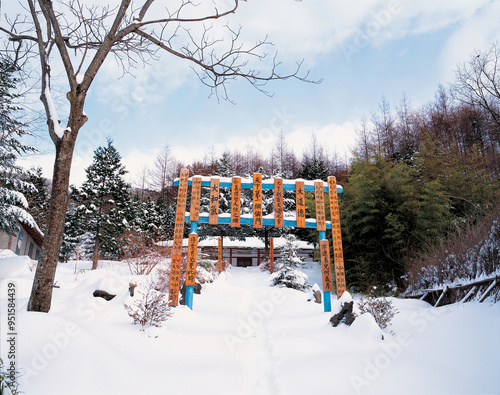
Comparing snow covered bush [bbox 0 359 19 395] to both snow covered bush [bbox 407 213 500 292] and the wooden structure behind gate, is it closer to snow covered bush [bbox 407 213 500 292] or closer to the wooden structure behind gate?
the wooden structure behind gate

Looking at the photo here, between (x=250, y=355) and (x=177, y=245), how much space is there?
3211 mm

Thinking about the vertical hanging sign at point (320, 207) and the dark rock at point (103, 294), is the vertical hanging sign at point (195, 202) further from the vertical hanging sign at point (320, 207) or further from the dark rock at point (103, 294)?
the vertical hanging sign at point (320, 207)

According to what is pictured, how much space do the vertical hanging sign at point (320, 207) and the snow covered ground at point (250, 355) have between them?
8.14 feet

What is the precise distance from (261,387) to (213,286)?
7.01m

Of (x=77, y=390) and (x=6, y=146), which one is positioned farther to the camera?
(x=6, y=146)

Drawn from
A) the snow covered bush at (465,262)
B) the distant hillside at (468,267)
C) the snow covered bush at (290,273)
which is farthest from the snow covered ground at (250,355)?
the snow covered bush at (290,273)

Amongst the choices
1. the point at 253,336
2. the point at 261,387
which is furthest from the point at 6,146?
the point at 261,387

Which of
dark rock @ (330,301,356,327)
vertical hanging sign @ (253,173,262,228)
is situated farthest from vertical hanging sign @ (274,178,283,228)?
dark rock @ (330,301,356,327)

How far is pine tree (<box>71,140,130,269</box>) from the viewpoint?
734 inches

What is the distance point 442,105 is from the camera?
28.2m

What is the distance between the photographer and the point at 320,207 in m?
6.89

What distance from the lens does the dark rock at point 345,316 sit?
Result: 4.50 meters

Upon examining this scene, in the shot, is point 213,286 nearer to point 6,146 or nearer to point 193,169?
point 6,146

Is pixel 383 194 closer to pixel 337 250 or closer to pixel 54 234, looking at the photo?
pixel 337 250
